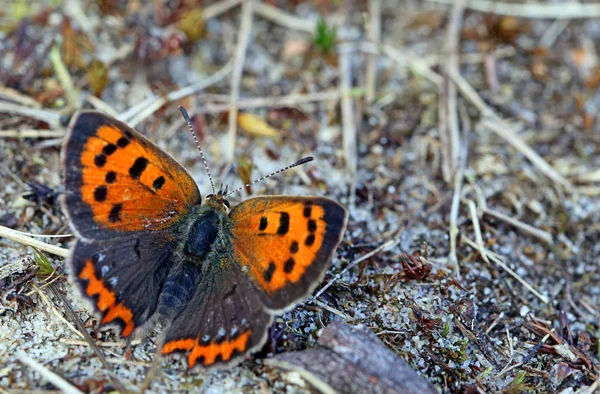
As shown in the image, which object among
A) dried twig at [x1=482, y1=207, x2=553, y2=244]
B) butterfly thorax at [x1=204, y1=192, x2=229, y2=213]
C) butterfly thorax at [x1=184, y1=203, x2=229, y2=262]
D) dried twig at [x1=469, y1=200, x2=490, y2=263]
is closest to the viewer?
butterfly thorax at [x1=184, y1=203, x2=229, y2=262]

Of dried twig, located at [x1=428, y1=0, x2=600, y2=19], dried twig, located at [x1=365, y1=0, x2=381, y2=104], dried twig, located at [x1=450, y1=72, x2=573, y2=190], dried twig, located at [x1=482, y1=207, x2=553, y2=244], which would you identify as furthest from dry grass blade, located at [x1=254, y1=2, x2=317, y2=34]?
dried twig, located at [x1=482, y1=207, x2=553, y2=244]

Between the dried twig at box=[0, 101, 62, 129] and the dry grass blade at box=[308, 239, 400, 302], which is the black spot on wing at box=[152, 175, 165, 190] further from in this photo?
the dried twig at box=[0, 101, 62, 129]

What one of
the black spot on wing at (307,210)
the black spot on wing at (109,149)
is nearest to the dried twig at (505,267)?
the black spot on wing at (307,210)

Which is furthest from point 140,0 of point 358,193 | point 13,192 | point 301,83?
point 358,193

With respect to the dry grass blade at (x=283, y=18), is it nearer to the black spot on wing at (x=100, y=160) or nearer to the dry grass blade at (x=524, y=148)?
the dry grass blade at (x=524, y=148)

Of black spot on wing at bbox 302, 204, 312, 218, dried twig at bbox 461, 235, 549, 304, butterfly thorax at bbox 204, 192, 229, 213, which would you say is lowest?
dried twig at bbox 461, 235, 549, 304

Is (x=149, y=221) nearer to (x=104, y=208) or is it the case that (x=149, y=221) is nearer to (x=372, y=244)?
(x=104, y=208)
